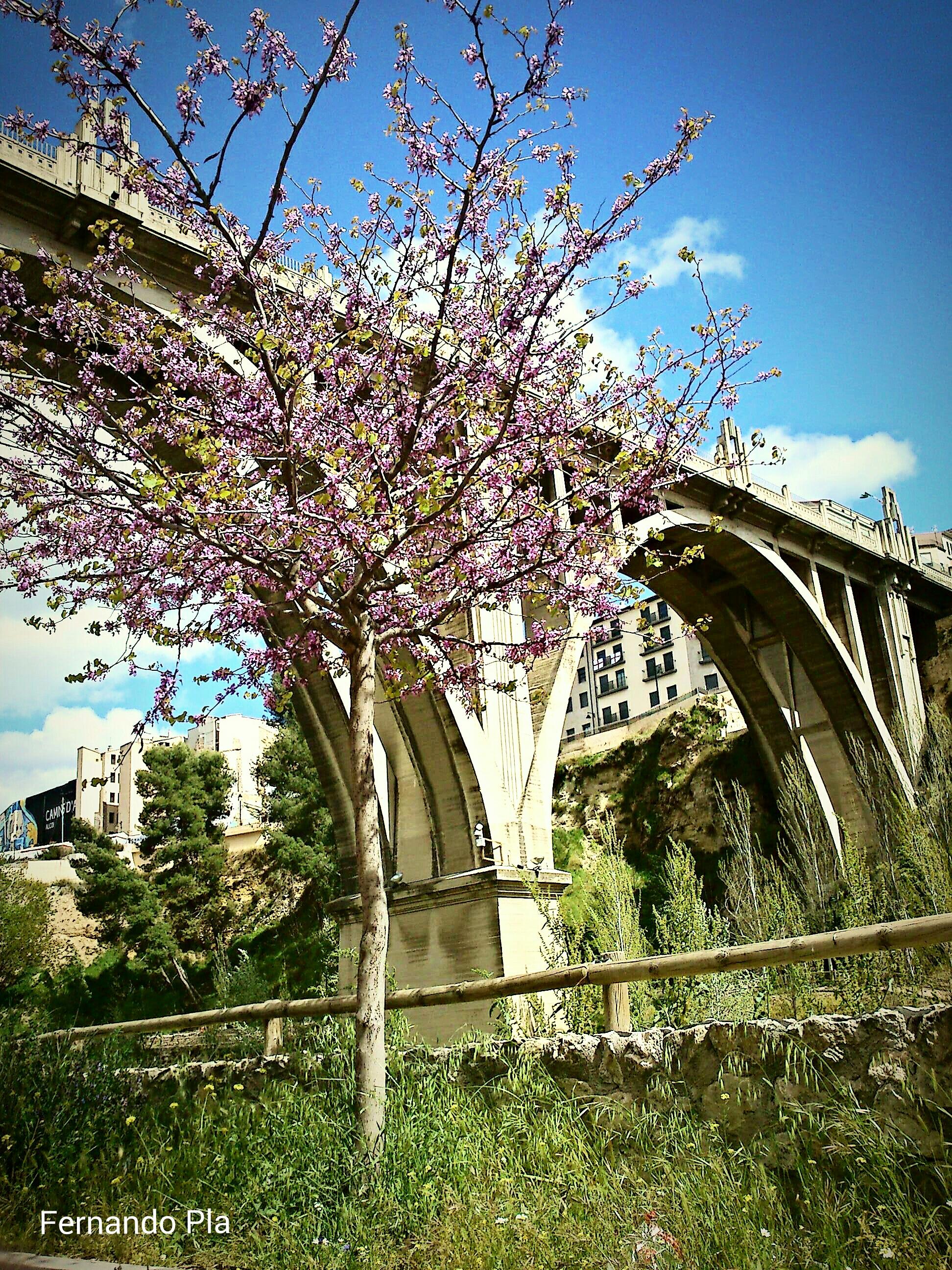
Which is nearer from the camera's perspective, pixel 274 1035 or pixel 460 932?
pixel 274 1035

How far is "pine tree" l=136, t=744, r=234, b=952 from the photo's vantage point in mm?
37500

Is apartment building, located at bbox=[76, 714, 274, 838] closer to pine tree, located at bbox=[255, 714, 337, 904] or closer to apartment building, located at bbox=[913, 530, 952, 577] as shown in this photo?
pine tree, located at bbox=[255, 714, 337, 904]

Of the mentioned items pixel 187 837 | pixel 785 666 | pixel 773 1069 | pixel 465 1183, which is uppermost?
pixel 785 666

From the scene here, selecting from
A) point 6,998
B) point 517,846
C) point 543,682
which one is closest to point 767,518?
point 543,682

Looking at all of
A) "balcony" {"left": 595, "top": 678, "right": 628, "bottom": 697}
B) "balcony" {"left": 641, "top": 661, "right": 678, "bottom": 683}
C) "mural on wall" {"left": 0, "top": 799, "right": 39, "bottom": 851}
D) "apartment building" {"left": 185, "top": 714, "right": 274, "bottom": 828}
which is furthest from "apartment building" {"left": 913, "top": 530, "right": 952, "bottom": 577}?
"mural on wall" {"left": 0, "top": 799, "right": 39, "bottom": 851}

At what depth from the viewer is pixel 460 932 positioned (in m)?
13.7

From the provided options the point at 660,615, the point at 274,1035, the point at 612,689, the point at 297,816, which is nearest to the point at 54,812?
the point at 297,816

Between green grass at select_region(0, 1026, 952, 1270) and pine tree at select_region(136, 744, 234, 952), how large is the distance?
106 ft

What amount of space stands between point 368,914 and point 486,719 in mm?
8721

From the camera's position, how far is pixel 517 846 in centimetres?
1427

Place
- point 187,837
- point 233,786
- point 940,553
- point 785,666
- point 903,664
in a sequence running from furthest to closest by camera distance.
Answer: point 233,786
point 187,837
point 940,553
point 903,664
point 785,666

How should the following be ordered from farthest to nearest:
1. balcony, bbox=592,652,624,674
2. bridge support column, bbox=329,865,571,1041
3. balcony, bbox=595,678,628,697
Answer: balcony, bbox=592,652,624,674, balcony, bbox=595,678,628,697, bridge support column, bbox=329,865,571,1041

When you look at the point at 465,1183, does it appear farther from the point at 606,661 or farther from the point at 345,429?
the point at 606,661

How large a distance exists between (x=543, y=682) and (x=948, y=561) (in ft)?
74.8
